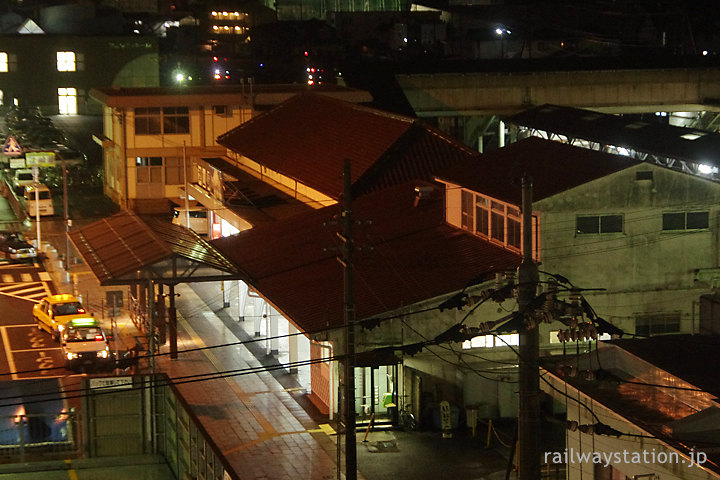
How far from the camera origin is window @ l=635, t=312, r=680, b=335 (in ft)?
80.3

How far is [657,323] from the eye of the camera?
24594mm

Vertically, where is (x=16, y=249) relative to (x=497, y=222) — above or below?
below

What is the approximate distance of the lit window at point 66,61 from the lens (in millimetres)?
70219

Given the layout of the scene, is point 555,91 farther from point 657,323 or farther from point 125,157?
point 657,323

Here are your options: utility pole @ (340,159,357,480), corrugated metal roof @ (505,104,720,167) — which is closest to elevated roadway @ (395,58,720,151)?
corrugated metal roof @ (505,104,720,167)

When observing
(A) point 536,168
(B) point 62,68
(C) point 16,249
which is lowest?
(C) point 16,249

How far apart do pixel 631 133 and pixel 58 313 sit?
17.7 meters

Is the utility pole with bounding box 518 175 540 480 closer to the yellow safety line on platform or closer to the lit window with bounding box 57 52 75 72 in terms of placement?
the yellow safety line on platform

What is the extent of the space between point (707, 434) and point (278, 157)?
81.3 feet

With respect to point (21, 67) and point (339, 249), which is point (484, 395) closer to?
point (339, 249)

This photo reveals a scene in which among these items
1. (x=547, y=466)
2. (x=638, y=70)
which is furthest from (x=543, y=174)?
(x=638, y=70)

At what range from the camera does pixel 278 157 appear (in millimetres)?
37938

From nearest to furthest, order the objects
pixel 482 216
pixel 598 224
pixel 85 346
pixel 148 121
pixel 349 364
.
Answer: pixel 349 364
pixel 598 224
pixel 482 216
pixel 85 346
pixel 148 121

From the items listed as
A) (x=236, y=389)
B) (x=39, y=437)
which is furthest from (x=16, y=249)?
(x=39, y=437)
